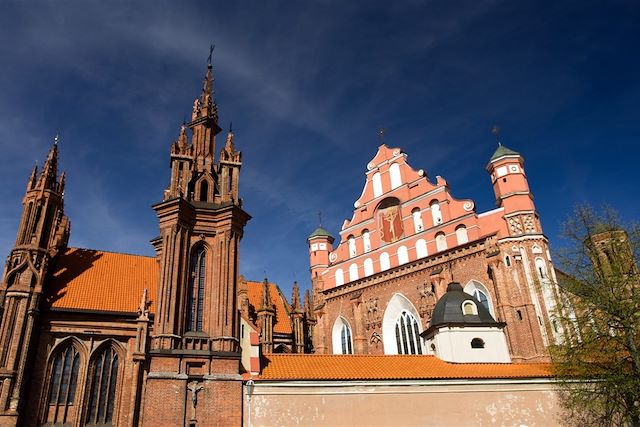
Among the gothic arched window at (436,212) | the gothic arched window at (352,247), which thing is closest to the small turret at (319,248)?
the gothic arched window at (352,247)

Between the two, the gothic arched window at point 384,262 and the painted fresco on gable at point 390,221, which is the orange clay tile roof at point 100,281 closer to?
the gothic arched window at point 384,262

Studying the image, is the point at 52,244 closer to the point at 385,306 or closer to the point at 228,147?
the point at 228,147

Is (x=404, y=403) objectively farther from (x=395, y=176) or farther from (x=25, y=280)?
(x=395, y=176)

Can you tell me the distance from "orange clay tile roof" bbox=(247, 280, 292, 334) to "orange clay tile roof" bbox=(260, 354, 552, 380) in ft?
39.3

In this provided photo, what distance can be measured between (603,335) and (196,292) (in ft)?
55.6

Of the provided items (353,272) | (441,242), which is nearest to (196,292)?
(441,242)

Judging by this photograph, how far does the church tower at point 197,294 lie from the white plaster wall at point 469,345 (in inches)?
447

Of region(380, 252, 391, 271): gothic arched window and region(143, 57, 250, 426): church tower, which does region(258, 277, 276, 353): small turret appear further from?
region(143, 57, 250, 426): church tower

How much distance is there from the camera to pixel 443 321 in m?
25.5

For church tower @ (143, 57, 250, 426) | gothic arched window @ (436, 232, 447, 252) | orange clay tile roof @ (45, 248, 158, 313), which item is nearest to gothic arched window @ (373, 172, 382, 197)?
gothic arched window @ (436, 232, 447, 252)

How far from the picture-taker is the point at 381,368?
829 inches

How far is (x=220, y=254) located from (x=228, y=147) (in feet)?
20.4

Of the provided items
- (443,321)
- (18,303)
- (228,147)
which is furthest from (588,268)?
(18,303)

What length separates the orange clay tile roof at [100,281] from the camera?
899 inches
